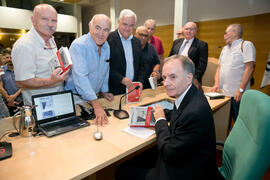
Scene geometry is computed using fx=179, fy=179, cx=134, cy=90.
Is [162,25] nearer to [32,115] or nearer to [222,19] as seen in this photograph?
[222,19]

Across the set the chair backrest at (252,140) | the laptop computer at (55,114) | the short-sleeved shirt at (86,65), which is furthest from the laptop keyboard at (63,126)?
the chair backrest at (252,140)

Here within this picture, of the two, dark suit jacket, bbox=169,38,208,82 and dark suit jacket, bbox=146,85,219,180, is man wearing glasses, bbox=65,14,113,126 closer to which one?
dark suit jacket, bbox=146,85,219,180

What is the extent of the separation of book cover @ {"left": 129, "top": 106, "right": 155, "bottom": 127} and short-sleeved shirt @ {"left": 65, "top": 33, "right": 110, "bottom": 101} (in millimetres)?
381

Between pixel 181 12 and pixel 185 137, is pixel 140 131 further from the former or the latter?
pixel 181 12

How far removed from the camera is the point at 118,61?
6.63 feet

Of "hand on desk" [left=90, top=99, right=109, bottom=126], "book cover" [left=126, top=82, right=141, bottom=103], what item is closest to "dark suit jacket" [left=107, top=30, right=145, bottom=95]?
"book cover" [left=126, top=82, right=141, bottom=103]

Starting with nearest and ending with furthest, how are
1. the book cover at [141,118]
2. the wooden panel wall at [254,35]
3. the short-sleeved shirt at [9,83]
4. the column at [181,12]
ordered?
1. the book cover at [141,118]
2. the short-sleeved shirt at [9,83]
3. the wooden panel wall at [254,35]
4. the column at [181,12]

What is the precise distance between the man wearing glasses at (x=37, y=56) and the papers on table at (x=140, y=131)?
64 centimetres

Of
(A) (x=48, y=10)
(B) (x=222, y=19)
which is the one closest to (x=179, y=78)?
(A) (x=48, y=10)

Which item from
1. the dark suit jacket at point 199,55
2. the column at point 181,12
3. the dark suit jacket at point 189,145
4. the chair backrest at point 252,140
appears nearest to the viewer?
the chair backrest at point 252,140

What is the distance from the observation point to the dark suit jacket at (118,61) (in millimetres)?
1979

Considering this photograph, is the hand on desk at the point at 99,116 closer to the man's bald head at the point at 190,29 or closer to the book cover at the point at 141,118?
the book cover at the point at 141,118

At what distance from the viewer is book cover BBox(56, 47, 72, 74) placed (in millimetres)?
1171

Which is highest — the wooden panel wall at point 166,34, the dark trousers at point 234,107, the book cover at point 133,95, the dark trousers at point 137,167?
the wooden panel wall at point 166,34
